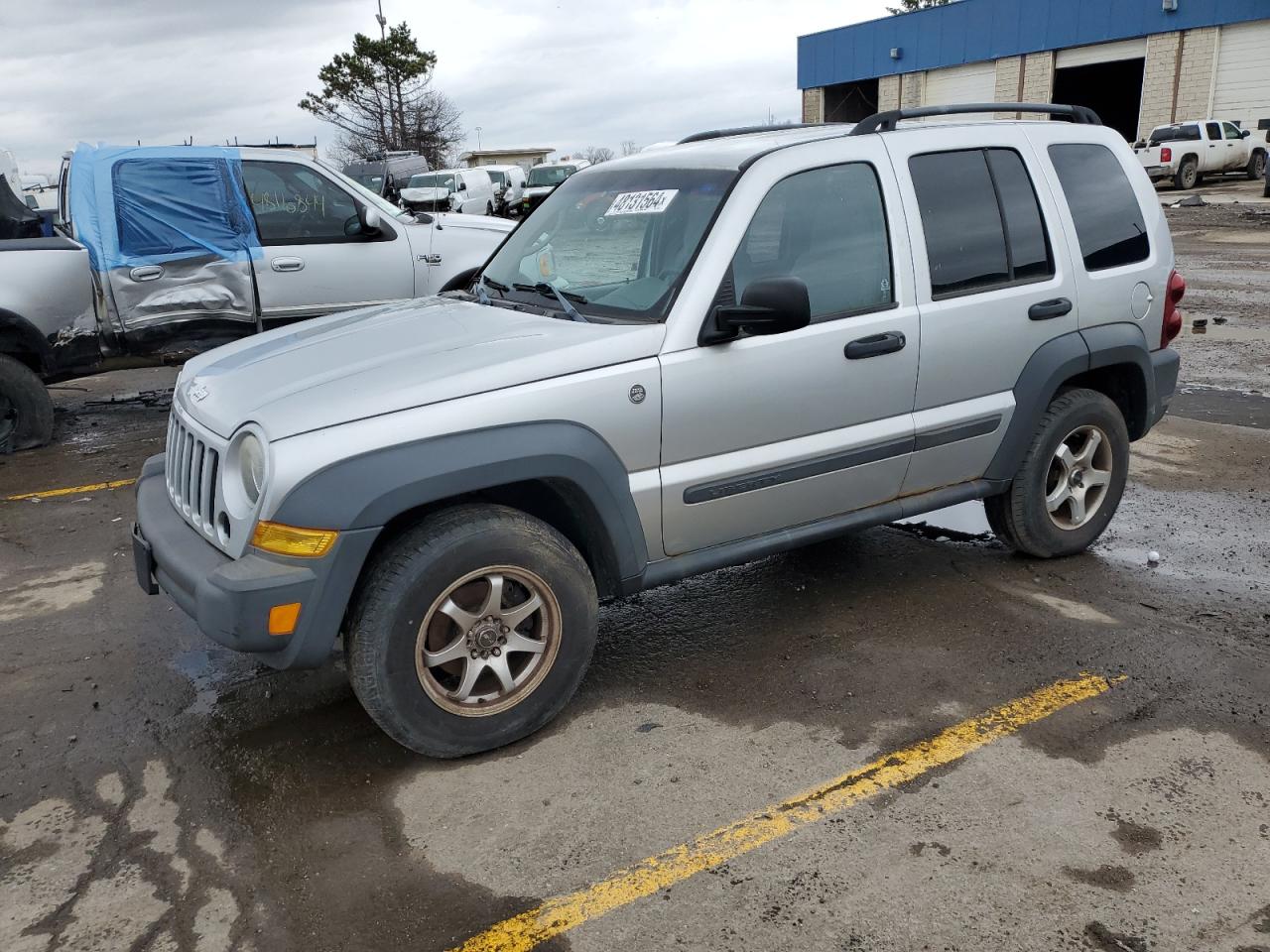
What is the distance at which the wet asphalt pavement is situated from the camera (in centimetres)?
263

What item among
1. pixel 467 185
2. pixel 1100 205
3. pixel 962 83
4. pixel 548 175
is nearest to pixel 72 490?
pixel 1100 205

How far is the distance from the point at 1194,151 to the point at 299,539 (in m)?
32.0

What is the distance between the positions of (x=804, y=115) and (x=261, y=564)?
47521mm

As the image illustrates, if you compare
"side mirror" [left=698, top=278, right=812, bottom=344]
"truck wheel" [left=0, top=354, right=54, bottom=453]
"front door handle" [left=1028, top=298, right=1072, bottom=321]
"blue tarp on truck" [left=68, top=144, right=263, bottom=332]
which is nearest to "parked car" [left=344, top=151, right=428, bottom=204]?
"blue tarp on truck" [left=68, top=144, right=263, bottom=332]

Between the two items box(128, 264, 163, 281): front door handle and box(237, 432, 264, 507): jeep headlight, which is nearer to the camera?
box(237, 432, 264, 507): jeep headlight

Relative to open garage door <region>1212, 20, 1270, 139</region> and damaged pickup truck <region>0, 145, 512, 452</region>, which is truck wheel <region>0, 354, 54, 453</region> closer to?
damaged pickup truck <region>0, 145, 512, 452</region>

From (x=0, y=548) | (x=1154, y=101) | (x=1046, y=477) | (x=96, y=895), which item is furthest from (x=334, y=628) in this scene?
(x=1154, y=101)

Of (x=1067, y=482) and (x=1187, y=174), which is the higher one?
(x=1187, y=174)

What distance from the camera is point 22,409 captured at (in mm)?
7477

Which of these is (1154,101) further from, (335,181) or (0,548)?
(0,548)

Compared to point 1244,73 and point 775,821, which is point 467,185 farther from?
point 775,821

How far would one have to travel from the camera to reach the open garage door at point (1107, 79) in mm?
35031

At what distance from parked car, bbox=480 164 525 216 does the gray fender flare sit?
23.6 metres

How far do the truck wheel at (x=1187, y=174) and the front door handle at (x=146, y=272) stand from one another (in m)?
29.1
